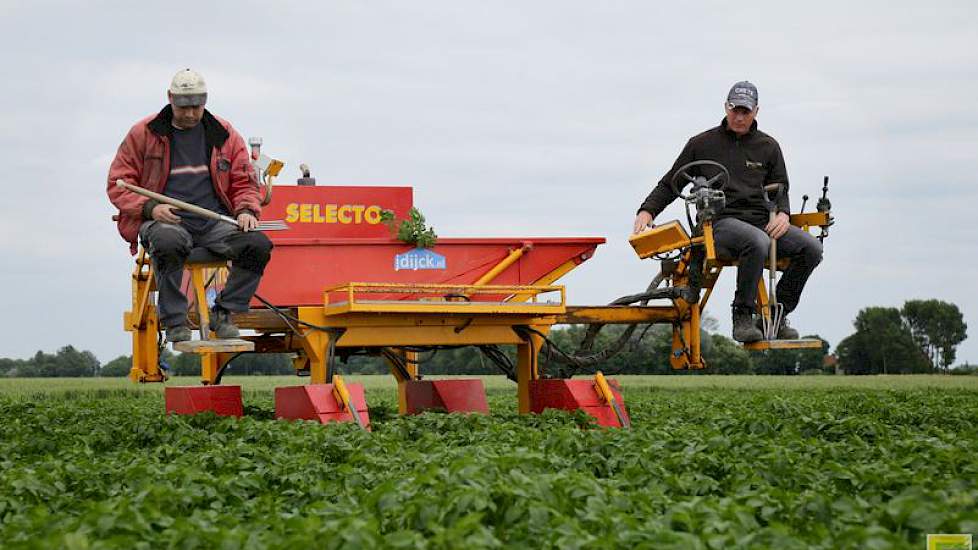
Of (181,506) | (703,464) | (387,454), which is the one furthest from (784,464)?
(181,506)

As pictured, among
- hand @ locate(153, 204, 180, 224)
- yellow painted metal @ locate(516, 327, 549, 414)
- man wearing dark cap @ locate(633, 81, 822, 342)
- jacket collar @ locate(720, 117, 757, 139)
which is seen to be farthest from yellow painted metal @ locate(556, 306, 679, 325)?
hand @ locate(153, 204, 180, 224)

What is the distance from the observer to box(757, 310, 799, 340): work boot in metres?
10.8

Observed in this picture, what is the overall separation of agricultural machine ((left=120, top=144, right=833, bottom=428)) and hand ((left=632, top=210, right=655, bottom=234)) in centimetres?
11

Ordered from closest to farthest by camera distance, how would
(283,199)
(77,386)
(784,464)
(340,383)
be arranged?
(784,464), (340,383), (283,199), (77,386)

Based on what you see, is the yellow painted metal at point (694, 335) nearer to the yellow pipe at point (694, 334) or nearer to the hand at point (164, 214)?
the yellow pipe at point (694, 334)

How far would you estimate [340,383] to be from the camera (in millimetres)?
9328

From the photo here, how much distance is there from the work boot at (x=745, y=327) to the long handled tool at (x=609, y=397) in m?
1.36

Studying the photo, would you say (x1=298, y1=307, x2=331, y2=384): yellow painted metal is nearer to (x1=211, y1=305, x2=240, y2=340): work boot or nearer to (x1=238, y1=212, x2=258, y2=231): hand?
(x1=211, y1=305, x2=240, y2=340): work boot

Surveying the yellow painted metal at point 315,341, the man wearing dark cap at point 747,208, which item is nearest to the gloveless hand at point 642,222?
the man wearing dark cap at point 747,208

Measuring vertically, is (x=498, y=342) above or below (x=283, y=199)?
below

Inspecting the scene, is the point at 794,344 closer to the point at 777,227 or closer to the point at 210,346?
the point at 777,227

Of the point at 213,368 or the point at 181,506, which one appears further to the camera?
the point at 213,368

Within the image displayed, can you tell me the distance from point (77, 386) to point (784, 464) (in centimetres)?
2005

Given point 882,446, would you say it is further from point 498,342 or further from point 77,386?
point 77,386
